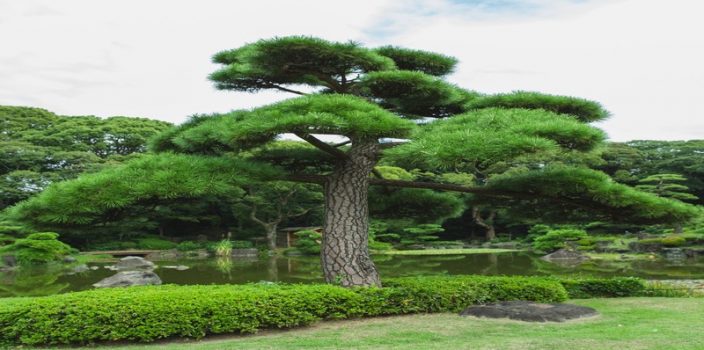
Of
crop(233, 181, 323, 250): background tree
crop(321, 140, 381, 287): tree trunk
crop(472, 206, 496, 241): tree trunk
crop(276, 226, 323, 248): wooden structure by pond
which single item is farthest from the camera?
crop(472, 206, 496, 241): tree trunk

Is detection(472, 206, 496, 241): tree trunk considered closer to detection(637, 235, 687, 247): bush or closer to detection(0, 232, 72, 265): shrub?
detection(637, 235, 687, 247): bush

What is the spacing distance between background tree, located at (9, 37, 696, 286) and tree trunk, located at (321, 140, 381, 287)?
12 mm

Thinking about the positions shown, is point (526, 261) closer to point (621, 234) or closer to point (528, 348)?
point (621, 234)

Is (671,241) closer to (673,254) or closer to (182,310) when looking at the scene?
(673,254)

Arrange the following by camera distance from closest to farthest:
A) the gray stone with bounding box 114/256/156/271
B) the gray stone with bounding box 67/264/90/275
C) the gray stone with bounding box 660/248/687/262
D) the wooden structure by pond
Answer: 1. the gray stone with bounding box 67/264/90/275
2. the gray stone with bounding box 114/256/156/271
3. the gray stone with bounding box 660/248/687/262
4. the wooden structure by pond

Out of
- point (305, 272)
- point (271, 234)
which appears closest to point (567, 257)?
point (305, 272)

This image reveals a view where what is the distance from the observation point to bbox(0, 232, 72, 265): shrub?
18.4 meters

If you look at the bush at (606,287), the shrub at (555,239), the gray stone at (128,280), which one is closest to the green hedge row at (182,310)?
the bush at (606,287)

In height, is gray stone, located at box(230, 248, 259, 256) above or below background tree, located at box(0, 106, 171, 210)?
below

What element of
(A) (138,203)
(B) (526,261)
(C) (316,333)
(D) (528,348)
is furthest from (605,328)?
(B) (526,261)

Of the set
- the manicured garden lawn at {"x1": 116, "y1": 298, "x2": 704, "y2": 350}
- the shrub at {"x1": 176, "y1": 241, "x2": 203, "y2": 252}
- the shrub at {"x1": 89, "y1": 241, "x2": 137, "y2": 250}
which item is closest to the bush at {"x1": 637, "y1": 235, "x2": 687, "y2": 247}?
the manicured garden lawn at {"x1": 116, "y1": 298, "x2": 704, "y2": 350}

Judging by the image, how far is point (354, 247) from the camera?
6719mm

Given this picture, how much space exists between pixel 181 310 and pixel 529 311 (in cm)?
334

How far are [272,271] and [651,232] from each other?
1648 cm
